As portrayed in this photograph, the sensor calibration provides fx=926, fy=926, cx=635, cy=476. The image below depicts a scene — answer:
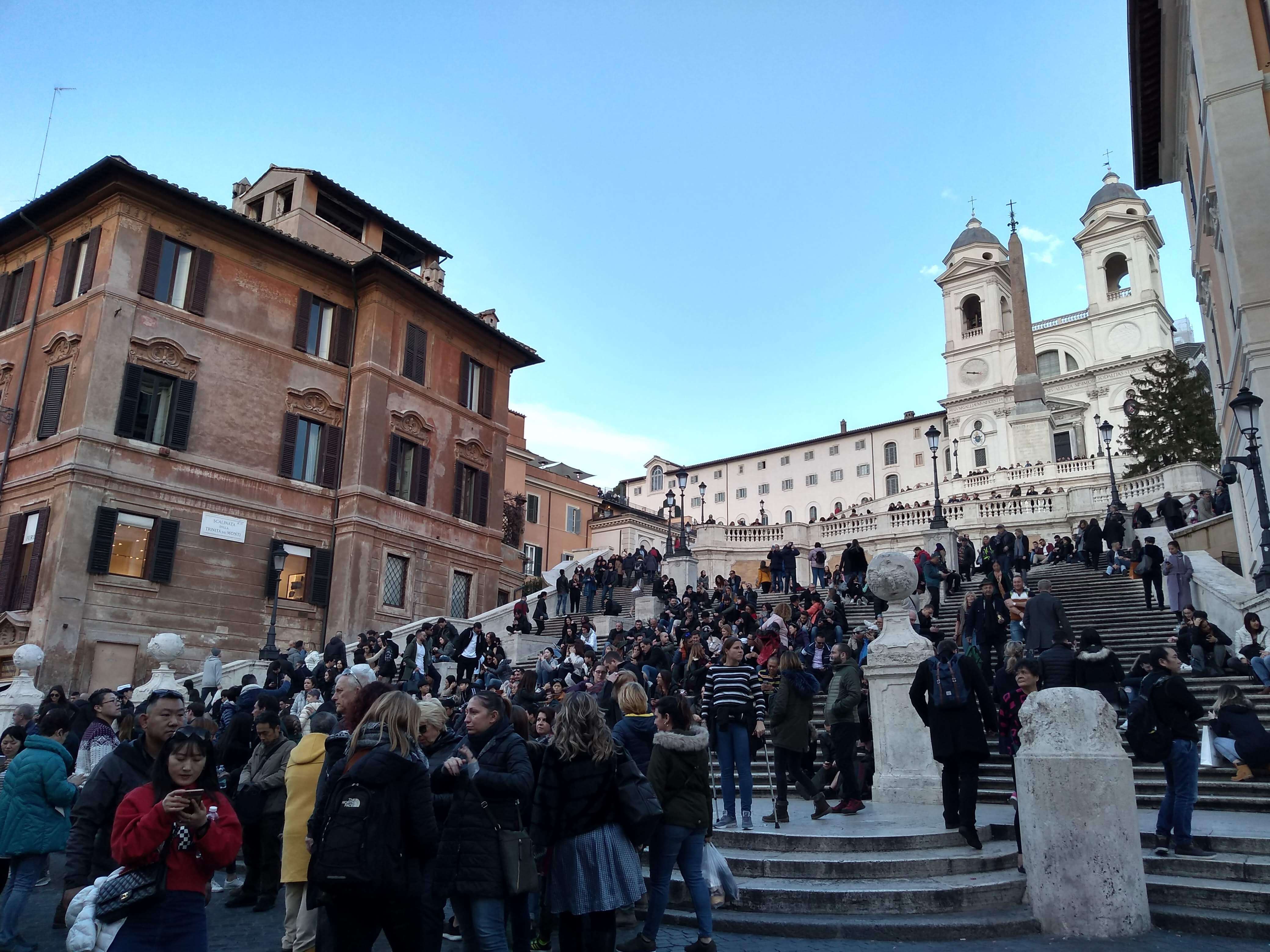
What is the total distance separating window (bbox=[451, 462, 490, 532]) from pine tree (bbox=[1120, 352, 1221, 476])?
85.0ft

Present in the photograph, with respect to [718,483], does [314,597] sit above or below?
below

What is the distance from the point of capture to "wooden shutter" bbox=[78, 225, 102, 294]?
22.7 metres

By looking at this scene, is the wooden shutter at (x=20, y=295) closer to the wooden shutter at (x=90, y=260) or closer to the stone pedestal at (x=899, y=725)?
the wooden shutter at (x=90, y=260)

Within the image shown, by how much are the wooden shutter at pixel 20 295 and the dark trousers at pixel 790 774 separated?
950 inches

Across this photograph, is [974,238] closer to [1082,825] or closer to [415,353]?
[415,353]

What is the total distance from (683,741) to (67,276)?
23689 millimetres

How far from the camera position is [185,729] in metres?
4.08

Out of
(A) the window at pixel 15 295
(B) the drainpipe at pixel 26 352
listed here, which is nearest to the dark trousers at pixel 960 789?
(B) the drainpipe at pixel 26 352

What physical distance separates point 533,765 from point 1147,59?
23207 millimetres

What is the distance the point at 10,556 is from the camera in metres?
21.6

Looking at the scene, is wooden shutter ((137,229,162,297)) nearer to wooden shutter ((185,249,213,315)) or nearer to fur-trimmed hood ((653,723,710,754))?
wooden shutter ((185,249,213,315))

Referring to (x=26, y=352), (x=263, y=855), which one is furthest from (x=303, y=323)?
(x=263, y=855)

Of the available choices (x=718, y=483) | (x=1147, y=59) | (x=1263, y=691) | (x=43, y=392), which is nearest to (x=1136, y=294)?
(x=718, y=483)

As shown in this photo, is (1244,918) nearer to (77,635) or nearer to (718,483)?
(77,635)
